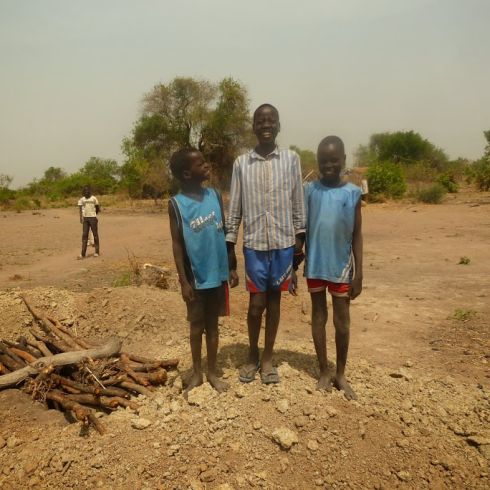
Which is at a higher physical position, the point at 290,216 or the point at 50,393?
the point at 290,216

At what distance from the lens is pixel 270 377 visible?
3.07 m

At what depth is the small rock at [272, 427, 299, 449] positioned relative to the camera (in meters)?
2.52

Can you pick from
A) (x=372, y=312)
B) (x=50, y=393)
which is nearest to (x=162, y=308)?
(x=50, y=393)

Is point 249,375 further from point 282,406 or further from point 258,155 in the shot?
point 258,155

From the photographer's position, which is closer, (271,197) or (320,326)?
(271,197)

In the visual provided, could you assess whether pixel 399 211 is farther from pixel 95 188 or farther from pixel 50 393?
pixel 95 188

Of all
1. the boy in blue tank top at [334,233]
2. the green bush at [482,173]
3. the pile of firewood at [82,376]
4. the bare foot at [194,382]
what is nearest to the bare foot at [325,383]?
the boy in blue tank top at [334,233]

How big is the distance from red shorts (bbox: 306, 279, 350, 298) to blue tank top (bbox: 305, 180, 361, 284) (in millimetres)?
49

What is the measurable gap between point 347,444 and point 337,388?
0.55 meters

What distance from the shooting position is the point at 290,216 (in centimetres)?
290

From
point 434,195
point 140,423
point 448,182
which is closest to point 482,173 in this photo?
point 448,182

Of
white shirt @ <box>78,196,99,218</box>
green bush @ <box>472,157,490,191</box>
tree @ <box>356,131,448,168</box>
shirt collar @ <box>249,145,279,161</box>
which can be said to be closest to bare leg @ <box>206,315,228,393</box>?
shirt collar @ <box>249,145,279,161</box>

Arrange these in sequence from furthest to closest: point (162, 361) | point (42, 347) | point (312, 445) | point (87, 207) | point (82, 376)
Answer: point (87, 207) < point (42, 347) < point (162, 361) < point (82, 376) < point (312, 445)

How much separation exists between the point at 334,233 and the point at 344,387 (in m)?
1.07
